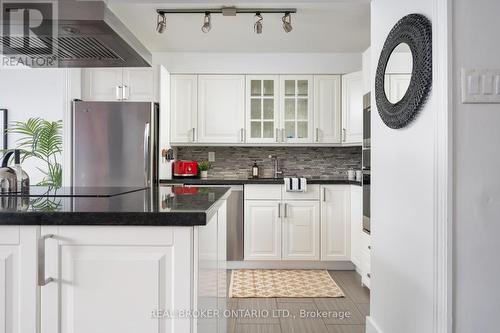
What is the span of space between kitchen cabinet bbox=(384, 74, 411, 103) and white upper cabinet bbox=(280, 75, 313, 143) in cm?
228

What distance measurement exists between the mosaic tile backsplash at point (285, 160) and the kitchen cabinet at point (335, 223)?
0.69 metres

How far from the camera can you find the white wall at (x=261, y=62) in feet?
14.3

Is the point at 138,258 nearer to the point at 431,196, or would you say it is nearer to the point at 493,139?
the point at 431,196

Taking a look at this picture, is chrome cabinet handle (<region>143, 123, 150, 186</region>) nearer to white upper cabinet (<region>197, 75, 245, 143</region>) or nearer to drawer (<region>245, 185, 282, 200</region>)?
white upper cabinet (<region>197, 75, 245, 143</region>)

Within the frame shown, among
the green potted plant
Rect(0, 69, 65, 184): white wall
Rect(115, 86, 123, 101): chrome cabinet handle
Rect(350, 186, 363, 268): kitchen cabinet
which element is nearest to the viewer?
Rect(350, 186, 363, 268): kitchen cabinet

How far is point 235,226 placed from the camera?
3.98 meters

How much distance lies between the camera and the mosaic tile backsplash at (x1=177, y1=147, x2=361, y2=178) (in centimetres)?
465

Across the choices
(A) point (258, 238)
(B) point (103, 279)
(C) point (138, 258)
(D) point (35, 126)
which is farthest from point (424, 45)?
(D) point (35, 126)

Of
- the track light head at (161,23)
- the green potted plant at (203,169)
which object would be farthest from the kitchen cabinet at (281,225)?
the track light head at (161,23)

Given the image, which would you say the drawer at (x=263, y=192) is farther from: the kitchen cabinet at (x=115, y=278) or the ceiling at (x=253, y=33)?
the kitchen cabinet at (x=115, y=278)

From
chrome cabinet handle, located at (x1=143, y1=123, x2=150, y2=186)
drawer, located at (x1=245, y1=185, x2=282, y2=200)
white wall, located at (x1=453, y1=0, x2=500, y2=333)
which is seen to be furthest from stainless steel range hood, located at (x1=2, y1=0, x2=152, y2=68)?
drawer, located at (x1=245, y1=185, x2=282, y2=200)

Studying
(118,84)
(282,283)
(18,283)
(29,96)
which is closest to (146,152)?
(118,84)

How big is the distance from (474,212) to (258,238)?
2720 mm

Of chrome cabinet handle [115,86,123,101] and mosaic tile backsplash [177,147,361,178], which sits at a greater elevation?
chrome cabinet handle [115,86,123,101]
